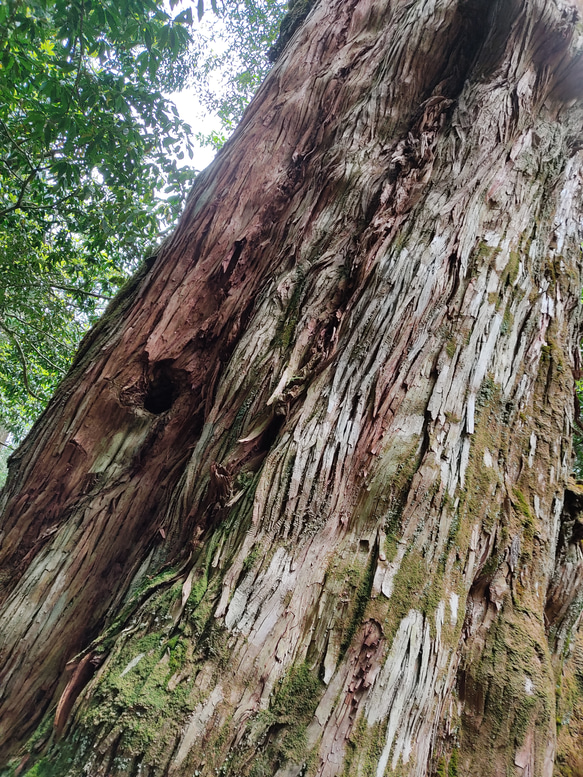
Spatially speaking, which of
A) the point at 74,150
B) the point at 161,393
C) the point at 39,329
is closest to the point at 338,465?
the point at 161,393

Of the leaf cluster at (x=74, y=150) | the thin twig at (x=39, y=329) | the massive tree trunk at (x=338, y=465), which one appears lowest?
the massive tree trunk at (x=338, y=465)

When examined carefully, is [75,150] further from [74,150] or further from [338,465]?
[338,465]

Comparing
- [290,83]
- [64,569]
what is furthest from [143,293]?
[290,83]

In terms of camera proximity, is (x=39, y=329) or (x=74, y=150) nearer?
(x=74, y=150)

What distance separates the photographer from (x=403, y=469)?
152cm

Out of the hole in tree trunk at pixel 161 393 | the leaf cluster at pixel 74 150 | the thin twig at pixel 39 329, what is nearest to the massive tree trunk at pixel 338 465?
the hole in tree trunk at pixel 161 393

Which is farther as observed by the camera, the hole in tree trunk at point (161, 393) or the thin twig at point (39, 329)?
the thin twig at point (39, 329)

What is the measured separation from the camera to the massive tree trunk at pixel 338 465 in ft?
4.09

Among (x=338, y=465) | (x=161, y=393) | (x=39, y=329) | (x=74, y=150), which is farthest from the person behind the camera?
(x=39, y=329)

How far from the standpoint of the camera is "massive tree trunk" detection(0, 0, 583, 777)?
4.09 feet

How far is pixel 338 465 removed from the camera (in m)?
1.59

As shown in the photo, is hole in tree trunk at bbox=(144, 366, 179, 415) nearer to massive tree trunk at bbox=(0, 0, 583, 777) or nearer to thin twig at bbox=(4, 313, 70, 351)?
massive tree trunk at bbox=(0, 0, 583, 777)

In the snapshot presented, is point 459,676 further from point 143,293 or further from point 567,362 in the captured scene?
point 143,293

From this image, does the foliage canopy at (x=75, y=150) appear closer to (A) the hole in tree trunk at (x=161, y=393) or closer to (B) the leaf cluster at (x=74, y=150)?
(B) the leaf cluster at (x=74, y=150)
